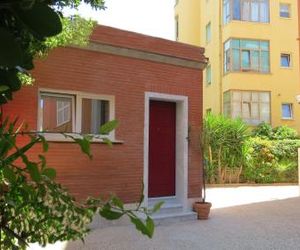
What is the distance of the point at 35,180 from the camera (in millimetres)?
1396

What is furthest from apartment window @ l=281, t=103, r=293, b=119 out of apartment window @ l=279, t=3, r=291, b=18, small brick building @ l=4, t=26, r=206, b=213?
small brick building @ l=4, t=26, r=206, b=213

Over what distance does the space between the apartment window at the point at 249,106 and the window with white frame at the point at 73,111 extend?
63.3ft

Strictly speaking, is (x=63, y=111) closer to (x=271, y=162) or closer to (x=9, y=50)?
(x=9, y=50)

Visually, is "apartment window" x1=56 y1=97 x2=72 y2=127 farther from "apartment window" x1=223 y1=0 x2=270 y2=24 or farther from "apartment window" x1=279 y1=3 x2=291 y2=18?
"apartment window" x1=279 y1=3 x2=291 y2=18

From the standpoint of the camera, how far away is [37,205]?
5.13ft

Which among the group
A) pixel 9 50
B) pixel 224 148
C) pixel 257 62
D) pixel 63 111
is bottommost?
pixel 9 50

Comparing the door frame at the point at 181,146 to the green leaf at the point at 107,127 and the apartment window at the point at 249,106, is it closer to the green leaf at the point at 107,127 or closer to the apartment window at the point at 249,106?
the green leaf at the point at 107,127

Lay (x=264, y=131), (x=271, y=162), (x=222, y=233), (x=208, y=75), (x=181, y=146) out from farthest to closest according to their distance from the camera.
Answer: (x=208, y=75), (x=264, y=131), (x=271, y=162), (x=181, y=146), (x=222, y=233)

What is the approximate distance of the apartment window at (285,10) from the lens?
3075cm

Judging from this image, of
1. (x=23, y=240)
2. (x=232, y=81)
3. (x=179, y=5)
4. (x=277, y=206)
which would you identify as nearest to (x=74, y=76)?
(x=277, y=206)

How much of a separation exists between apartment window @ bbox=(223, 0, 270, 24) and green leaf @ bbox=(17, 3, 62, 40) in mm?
29336

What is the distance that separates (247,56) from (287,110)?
4.22 metres

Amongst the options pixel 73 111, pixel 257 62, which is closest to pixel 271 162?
pixel 257 62

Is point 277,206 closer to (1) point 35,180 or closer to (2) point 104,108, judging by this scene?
(2) point 104,108
